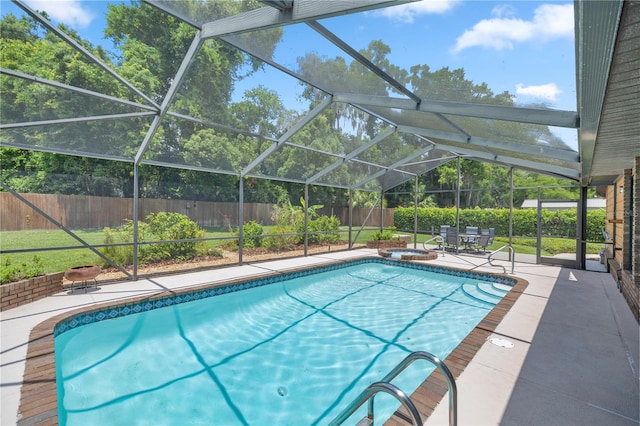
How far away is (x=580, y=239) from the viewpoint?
835cm

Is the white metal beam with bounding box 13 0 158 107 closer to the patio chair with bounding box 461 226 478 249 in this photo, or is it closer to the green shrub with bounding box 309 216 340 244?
the green shrub with bounding box 309 216 340 244

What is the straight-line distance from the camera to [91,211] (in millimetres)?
8156

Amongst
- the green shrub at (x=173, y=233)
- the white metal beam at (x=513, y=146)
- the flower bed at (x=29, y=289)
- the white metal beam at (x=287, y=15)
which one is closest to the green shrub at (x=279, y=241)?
the green shrub at (x=173, y=233)

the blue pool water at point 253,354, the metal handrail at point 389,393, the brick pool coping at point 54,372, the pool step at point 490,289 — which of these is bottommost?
the blue pool water at point 253,354

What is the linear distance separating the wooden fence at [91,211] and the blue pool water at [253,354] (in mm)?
4076

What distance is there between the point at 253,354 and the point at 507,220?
14.7 m

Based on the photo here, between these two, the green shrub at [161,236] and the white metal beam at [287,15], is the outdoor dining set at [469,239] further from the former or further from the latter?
the white metal beam at [287,15]

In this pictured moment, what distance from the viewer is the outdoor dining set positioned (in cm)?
1086

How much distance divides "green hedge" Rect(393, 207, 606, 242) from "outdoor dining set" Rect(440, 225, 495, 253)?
171 centimetres

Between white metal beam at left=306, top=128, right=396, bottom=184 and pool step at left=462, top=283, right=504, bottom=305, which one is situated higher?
white metal beam at left=306, top=128, right=396, bottom=184

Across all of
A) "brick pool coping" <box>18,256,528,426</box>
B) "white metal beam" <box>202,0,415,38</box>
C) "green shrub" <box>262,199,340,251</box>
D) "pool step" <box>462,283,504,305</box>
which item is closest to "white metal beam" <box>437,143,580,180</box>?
"pool step" <box>462,283,504,305</box>

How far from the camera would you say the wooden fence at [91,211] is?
7.70 meters

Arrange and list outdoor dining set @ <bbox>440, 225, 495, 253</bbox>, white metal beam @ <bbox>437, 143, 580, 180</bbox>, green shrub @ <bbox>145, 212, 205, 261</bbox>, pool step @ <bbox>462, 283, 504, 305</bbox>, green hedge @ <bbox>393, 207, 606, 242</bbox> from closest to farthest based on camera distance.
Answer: pool step @ <bbox>462, 283, 504, 305</bbox> → white metal beam @ <bbox>437, 143, 580, 180</bbox> → green shrub @ <bbox>145, 212, 205, 261</bbox> → outdoor dining set @ <bbox>440, 225, 495, 253</bbox> → green hedge @ <bbox>393, 207, 606, 242</bbox>

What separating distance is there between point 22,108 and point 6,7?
159cm
